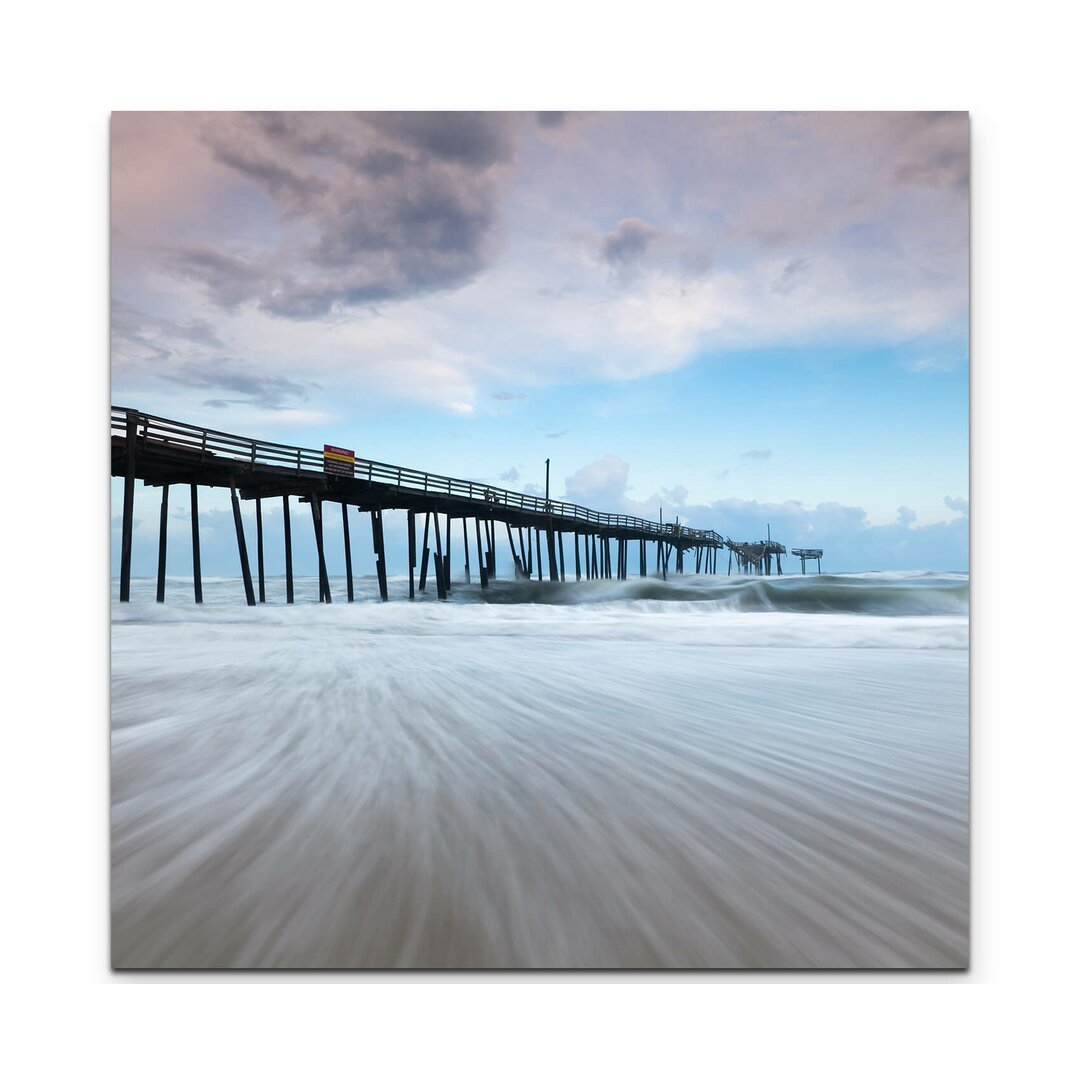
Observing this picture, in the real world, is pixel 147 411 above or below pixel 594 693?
above

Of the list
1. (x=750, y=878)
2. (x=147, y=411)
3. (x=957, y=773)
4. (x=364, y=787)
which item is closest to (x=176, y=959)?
(x=364, y=787)

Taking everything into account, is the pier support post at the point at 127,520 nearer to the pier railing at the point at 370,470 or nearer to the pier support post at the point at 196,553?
the pier railing at the point at 370,470

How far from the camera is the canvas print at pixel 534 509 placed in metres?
1.85

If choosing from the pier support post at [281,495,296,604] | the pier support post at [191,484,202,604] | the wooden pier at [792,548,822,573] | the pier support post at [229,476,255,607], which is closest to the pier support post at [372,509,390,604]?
the pier support post at [281,495,296,604]

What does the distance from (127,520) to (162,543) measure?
15 cm

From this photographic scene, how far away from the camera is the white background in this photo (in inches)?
89.0

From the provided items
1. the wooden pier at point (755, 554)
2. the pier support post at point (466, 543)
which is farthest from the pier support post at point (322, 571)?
the wooden pier at point (755, 554)
